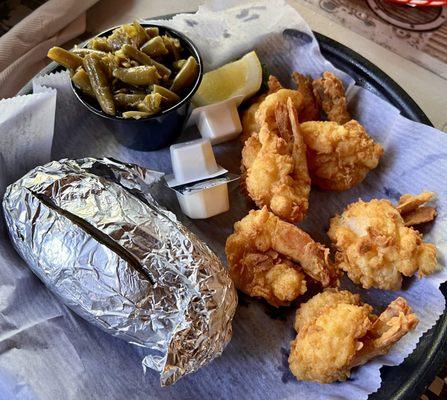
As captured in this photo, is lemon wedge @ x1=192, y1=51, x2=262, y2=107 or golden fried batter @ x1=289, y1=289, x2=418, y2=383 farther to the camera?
lemon wedge @ x1=192, y1=51, x2=262, y2=107

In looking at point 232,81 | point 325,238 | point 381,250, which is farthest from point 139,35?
point 381,250

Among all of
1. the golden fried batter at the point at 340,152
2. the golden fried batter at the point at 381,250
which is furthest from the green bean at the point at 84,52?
the golden fried batter at the point at 381,250

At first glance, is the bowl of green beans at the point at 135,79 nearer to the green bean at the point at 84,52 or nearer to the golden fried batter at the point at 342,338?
the green bean at the point at 84,52

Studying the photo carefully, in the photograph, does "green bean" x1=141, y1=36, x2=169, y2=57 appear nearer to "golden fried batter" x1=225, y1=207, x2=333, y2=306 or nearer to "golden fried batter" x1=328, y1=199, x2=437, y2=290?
"golden fried batter" x1=225, y1=207, x2=333, y2=306

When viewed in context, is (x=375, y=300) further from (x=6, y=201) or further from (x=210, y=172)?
(x=6, y=201)

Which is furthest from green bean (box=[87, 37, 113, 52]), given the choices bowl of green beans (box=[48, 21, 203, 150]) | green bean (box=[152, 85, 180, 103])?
green bean (box=[152, 85, 180, 103])

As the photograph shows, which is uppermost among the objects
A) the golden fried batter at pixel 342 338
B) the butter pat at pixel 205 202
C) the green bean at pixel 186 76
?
the green bean at pixel 186 76
